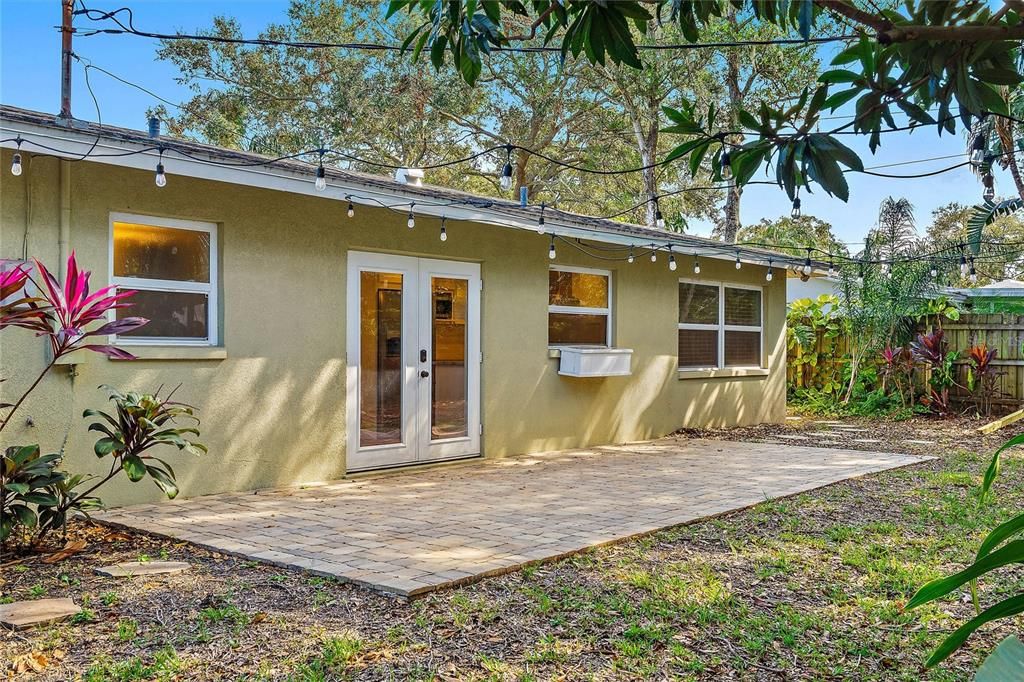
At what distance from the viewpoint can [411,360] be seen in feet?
27.6

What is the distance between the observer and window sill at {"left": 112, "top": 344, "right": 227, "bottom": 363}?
6414 millimetres

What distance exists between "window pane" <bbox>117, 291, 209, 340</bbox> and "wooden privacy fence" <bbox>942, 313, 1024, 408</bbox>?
11.8m

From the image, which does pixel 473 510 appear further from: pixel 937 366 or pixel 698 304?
→ pixel 937 366

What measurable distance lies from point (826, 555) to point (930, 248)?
11.9 m

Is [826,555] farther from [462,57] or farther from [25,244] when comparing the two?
[25,244]

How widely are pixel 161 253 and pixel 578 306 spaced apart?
5.14m

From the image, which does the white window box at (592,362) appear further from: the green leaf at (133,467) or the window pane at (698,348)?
the green leaf at (133,467)

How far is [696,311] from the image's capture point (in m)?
12.1

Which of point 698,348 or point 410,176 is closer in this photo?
point 410,176

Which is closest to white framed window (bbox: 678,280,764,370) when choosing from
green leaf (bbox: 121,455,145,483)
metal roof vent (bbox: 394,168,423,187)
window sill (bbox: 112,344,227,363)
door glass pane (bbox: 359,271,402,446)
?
metal roof vent (bbox: 394,168,423,187)

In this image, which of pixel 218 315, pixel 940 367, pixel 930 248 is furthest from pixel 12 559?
pixel 930 248

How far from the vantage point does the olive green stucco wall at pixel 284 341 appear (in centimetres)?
603

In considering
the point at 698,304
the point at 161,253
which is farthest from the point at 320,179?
the point at 698,304

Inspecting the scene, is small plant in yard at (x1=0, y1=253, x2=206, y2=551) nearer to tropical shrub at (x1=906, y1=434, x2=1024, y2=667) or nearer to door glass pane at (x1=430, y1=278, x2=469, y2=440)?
door glass pane at (x1=430, y1=278, x2=469, y2=440)
